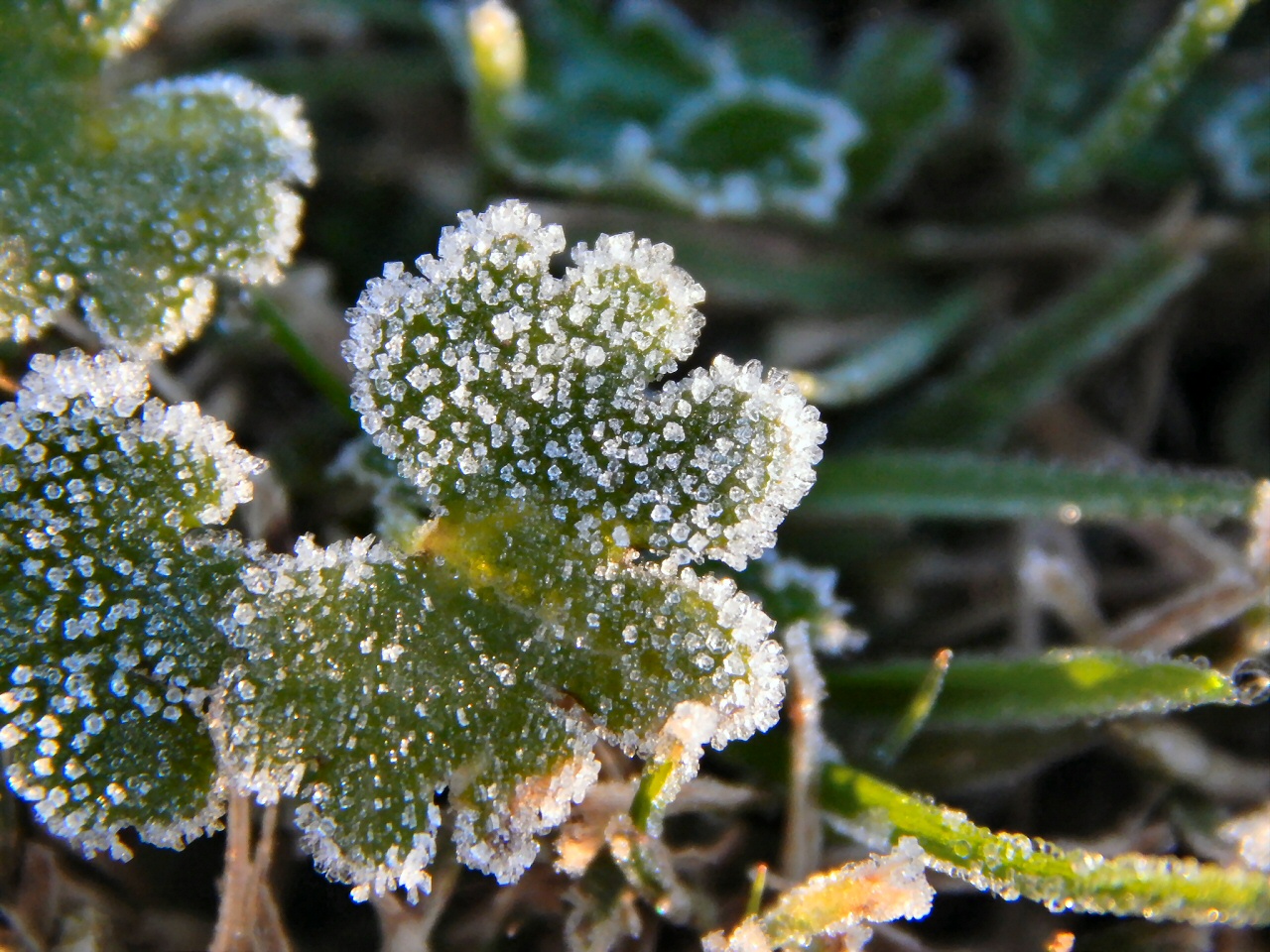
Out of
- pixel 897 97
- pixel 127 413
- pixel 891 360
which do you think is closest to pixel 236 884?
pixel 127 413

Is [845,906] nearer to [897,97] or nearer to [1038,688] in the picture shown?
[1038,688]

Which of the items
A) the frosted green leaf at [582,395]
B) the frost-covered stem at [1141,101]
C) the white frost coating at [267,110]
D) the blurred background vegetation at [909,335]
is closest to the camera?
the frosted green leaf at [582,395]

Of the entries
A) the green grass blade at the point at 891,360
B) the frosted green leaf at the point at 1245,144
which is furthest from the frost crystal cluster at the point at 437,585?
the frosted green leaf at the point at 1245,144

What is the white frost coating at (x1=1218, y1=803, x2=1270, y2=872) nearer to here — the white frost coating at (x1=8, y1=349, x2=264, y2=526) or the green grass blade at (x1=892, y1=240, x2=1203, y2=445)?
the green grass blade at (x1=892, y1=240, x2=1203, y2=445)

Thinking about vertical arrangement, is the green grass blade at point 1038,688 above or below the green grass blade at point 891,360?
below

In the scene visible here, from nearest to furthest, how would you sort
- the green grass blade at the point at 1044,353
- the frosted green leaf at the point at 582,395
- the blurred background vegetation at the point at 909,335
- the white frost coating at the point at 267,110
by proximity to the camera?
the frosted green leaf at the point at 582,395, the white frost coating at the point at 267,110, the blurred background vegetation at the point at 909,335, the green grass blade at the point at 1044,353

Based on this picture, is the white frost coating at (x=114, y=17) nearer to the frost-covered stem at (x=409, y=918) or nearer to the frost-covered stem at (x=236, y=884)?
the frost-covered stem at (x=236, y=884)

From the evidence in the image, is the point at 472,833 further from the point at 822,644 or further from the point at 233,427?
the point at 233,427
